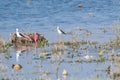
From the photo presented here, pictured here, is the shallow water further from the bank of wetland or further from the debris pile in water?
the debris pile in water

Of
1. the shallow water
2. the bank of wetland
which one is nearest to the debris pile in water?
the bank of wetland

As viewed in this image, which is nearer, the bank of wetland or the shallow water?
the bank of wetland

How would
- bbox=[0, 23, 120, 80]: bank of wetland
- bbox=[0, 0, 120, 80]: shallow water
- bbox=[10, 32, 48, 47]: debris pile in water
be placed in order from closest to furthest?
bbox=[0, 23, 120, 80]: bank of wetland
bbox=[0, 0, 120, 80]: shallow water
bbox=[10, 32, 48, 47]: debris pile in water

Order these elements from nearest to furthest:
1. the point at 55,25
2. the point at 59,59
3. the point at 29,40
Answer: the point at 59,59 → the point at 29,40 → the point at 55,25

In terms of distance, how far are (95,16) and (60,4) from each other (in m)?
4.79

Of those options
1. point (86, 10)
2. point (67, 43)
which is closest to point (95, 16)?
point (86, 10)

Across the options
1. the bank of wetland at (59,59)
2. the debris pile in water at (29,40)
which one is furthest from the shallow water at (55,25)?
the debris pile in water at (29,40)

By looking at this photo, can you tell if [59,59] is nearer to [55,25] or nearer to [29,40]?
[29,40]

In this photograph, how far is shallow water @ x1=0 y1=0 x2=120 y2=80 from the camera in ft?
49.0

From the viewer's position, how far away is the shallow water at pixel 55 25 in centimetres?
1493

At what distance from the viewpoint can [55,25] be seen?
2523 centimetres

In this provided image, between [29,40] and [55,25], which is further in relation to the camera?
[55,25]

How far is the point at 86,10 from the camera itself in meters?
31.3

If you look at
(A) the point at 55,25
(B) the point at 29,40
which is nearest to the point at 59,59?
(B) the point at 29,40
